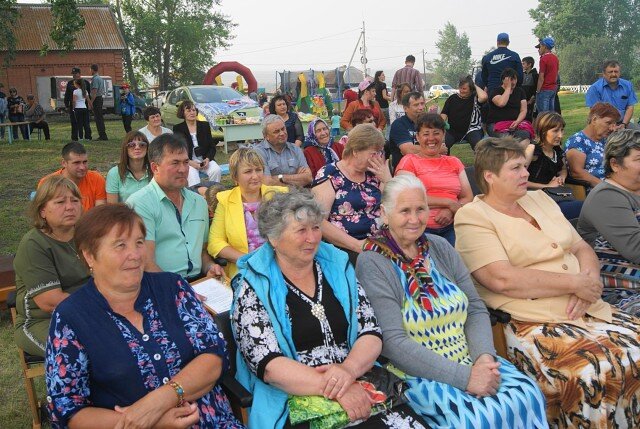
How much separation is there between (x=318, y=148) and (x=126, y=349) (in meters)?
4.48

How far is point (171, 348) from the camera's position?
2.38 metres

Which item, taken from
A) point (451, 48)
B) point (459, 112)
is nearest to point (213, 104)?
point (459, 112)

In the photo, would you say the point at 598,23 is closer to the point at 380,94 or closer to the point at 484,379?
the point at 380,94

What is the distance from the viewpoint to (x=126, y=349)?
226cm

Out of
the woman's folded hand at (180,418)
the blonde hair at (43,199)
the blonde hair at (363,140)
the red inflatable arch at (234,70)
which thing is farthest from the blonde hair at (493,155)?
the red inflatable arch at (234,70)

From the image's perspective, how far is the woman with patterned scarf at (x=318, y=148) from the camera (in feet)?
21.1

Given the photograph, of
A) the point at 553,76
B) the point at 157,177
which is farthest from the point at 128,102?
the point at 157,177

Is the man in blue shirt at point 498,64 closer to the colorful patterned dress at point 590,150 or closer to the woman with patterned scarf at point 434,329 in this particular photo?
the colorful patterned dress at point 590,150

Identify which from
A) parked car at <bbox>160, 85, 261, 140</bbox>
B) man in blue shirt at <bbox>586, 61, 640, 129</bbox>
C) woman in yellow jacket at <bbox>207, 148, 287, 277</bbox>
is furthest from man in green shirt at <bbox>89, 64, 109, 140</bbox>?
woman in yellow jacket at <bbox>207, 148, 287, 277</bbox>

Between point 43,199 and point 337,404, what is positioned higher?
point 43,199

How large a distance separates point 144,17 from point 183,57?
14.8 feet

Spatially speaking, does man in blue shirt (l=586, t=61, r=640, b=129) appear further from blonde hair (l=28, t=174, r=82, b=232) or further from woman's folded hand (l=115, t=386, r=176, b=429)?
woman's folded hand (l=115, t=386, r=176, b=429)

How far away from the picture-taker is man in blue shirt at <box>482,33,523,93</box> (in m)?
8.61

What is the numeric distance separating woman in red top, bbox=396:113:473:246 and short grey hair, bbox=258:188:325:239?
76.7 inches
